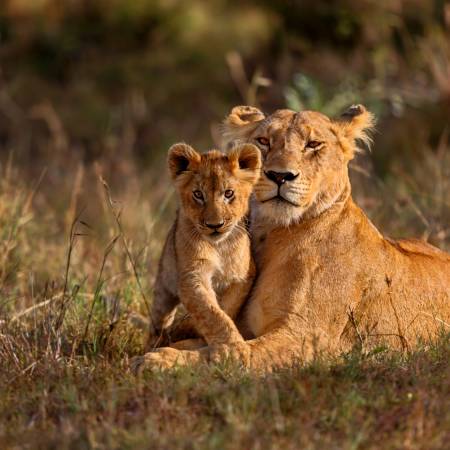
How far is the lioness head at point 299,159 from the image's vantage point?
249 inches

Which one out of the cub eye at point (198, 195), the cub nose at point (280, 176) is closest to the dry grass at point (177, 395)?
the cub eye at point (198, 195)

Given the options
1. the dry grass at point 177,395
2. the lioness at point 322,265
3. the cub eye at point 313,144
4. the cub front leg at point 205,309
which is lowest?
the dry grass at point 177,395

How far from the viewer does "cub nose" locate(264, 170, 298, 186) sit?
20.6 ft

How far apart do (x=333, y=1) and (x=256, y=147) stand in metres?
11.6

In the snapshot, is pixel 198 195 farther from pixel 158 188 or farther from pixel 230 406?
pixel 158 188

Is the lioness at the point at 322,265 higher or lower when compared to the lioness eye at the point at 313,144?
lower

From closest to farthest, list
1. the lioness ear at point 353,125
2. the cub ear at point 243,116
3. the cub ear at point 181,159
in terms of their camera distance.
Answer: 1. the cub ear at point 181,159
2. the lioness ear at point 353,125
3. the cub ear at point 243,116

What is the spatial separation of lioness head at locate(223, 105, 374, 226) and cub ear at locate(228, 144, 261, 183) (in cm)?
9

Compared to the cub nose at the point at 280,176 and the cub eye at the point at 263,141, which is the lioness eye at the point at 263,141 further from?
the cub nose at the point at 280,176

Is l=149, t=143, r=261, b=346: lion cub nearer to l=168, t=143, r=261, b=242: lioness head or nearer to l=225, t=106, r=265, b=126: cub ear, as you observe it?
l=168, t=143, r=261, b=242: lioness head

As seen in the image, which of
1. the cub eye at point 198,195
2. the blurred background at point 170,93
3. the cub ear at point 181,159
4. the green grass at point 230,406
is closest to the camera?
the green grass at point 230,406

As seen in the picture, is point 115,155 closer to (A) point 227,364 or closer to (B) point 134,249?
(B) point 134,249

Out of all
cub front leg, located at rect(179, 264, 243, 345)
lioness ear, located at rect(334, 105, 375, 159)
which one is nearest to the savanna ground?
cub front leg, located at rect(179, 264, 243, 345)

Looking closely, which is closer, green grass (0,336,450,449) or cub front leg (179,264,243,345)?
green grass (0,336,450,449)
